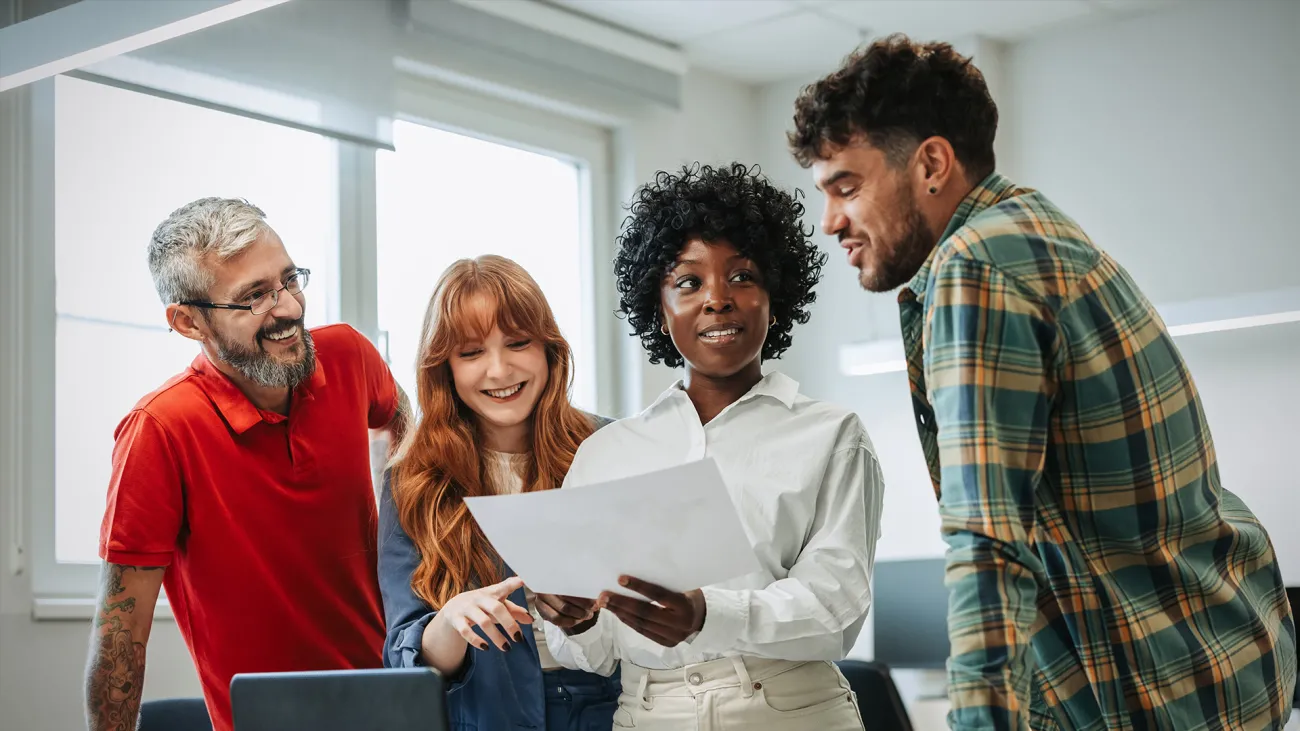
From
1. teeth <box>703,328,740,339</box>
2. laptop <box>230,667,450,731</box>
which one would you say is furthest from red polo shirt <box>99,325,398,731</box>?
teeth <box>703,328,740,339</box>

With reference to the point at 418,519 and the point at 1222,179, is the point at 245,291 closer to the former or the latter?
the point at 418,519

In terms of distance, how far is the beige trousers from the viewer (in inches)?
67.2

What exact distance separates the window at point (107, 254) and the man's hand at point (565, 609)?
6.63 feet

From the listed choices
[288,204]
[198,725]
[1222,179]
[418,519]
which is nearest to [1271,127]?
[1222,179]

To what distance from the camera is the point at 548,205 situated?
4.89m

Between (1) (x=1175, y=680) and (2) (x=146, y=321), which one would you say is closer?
(1) (x=1175, y=680)

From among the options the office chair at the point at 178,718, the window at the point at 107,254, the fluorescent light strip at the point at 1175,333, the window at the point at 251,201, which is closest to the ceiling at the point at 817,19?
the window at the point at 251,201

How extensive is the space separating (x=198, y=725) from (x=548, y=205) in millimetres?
2815

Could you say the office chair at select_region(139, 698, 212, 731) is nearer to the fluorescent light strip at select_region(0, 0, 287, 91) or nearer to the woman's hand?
the woman's hand

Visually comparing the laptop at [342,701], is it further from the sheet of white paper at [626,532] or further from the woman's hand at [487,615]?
the sheet of white paper at [626,532]

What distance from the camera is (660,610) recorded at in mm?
1569

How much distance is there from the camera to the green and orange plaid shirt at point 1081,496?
1.20m

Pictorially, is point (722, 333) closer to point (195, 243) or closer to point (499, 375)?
point (499, 375)

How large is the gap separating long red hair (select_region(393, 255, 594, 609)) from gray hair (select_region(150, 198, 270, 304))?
1.48ft
